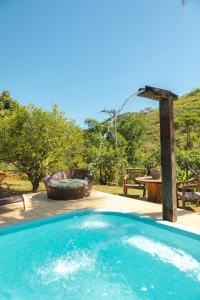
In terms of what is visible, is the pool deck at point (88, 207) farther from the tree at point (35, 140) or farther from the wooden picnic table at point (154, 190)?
the tree at point (35, 140)

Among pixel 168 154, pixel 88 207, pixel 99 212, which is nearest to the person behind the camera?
pixel 168 154

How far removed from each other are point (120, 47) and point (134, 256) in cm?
1072

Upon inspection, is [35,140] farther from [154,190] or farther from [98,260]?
[98,260]

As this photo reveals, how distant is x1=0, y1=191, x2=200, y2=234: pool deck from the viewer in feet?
20.7

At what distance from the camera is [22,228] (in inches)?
244

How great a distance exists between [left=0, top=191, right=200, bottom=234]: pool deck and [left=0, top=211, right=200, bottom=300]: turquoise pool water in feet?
1.41

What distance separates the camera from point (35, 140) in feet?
34.2

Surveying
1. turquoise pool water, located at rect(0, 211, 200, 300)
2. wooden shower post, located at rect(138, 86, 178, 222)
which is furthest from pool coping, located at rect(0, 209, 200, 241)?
wooden shower post, located at rect(138, 86, 178, 222)

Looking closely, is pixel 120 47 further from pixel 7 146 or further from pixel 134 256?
pixel 134 256

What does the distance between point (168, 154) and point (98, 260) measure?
257cm

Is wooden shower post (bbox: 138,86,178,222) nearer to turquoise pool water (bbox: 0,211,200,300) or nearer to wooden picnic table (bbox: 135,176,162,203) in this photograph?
turquoise pool water (bbox: 0,211,200,300)

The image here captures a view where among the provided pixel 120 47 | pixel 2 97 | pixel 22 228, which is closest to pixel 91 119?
pixel 120 47

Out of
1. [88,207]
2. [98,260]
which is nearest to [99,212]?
[88,207]

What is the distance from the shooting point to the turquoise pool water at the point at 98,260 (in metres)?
4.17
